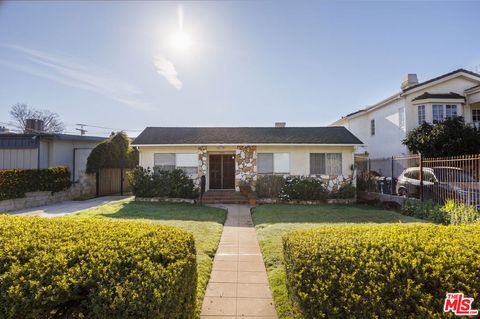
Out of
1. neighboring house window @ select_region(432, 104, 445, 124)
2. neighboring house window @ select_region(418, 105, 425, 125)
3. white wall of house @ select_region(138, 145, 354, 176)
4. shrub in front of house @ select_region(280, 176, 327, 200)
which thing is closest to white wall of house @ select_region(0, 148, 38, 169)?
white wall of house @ select_region(138, 145, 354, 176)

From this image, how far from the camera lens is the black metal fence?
29.4ft

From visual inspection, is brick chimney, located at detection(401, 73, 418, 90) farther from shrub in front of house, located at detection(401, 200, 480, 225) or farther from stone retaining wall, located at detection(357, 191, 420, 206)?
shrub in front of house, located at detection(401, 200, 480, 225)

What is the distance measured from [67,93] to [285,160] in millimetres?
14401

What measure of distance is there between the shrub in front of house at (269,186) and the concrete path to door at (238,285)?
7.60 meters

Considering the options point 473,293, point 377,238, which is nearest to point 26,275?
point 377,238

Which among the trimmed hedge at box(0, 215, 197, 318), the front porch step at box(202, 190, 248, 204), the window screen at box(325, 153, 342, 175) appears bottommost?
the front porch step at box(202, 190, 248, 204)

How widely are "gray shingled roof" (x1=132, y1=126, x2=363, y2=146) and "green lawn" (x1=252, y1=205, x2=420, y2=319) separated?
5292 mm

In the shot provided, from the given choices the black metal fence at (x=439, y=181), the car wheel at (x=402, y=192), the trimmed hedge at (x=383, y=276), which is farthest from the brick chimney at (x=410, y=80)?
the trimmed hedge at (x=383, y=276)

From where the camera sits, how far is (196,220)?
9.41 m

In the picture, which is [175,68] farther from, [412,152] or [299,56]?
[412,152]

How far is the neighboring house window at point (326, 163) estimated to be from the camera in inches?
614

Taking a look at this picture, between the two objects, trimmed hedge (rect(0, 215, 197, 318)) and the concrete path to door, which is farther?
the concrete path to door

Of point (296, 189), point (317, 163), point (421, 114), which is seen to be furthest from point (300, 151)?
point (421, 114)

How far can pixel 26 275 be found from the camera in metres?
2.26
